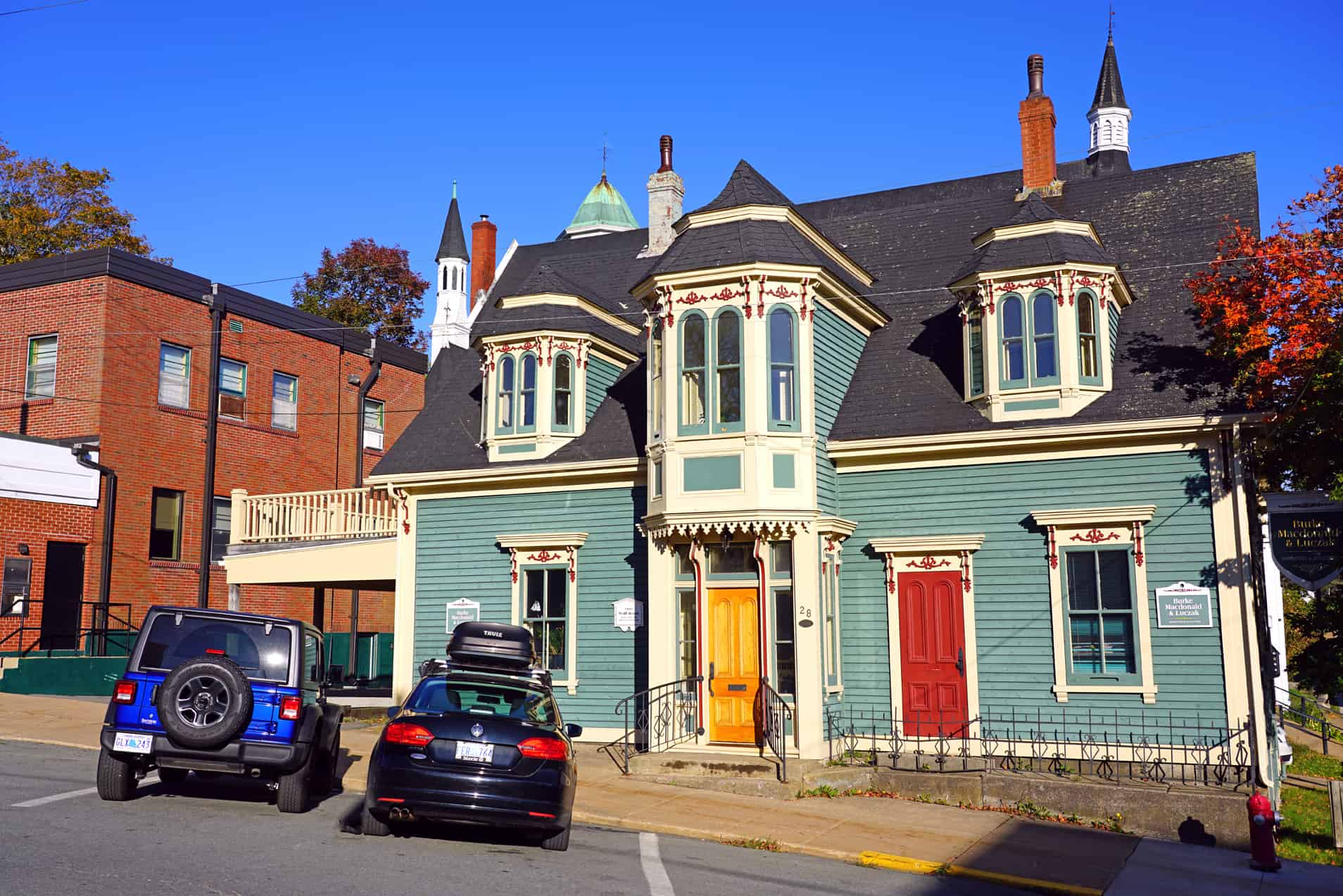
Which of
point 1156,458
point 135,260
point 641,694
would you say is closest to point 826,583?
point 641,694

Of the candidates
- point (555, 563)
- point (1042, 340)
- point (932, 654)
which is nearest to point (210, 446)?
point (555, 563)

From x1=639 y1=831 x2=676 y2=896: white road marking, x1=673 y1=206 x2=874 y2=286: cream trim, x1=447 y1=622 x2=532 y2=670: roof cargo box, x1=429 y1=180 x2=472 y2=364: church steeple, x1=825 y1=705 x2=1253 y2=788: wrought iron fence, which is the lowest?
x1=639 y1=831 x2=676 y2=896: white road marking

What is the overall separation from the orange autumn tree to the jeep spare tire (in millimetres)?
12307

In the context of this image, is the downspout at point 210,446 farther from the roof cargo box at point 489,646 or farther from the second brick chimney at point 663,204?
the roof cargo box at point 489,646

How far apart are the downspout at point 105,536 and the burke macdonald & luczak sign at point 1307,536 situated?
21880 mm

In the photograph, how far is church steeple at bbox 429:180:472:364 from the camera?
1148 inches

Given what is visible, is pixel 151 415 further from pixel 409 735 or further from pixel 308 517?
pixel 409 735

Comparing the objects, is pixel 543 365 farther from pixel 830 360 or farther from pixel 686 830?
pixel 686 830

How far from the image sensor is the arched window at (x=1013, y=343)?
16594 mm

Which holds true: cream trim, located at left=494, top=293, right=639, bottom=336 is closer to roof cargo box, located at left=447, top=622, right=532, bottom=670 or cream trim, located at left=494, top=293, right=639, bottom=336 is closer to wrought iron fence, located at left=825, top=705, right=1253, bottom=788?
roof cargo box, located at left=447, top=622, right=532, bottom=670

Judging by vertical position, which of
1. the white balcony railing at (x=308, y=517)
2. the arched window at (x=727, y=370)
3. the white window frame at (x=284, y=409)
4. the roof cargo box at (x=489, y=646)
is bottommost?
the roof cargo box at (x=489, y=646)

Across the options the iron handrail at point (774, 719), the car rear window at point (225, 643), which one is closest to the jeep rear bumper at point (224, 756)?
the car rear window at point (225, 643)

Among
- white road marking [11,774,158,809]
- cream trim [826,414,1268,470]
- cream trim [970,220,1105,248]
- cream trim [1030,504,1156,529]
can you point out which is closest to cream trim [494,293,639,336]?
cream trim [826,414,1268,470]

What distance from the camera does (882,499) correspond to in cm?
1714
